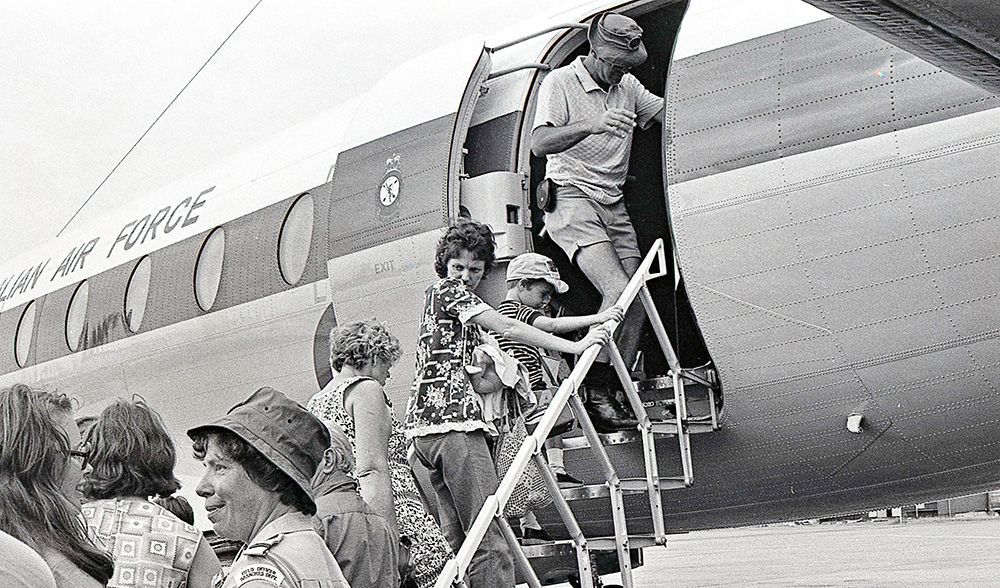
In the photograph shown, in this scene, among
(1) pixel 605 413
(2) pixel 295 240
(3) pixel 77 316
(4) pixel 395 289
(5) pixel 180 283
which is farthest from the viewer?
(3) pixel 77 316

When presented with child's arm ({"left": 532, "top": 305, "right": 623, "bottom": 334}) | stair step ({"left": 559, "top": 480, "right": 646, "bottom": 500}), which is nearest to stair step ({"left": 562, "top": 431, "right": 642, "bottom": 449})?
stair step ({"left": 559, "top": 480, "right": 646, "bottom": 500})

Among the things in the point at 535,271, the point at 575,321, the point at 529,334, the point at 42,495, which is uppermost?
the point at 535,271

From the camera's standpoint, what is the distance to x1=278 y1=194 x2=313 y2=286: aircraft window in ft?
25.1

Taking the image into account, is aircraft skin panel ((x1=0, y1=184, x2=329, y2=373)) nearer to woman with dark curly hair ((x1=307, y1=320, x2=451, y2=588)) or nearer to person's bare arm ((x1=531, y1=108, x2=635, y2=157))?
person's bare arm ((x1=531, y1=108, x2=635, y2=157))

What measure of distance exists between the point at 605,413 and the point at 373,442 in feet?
6.30

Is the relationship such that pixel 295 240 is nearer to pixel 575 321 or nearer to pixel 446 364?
pixel 575 321

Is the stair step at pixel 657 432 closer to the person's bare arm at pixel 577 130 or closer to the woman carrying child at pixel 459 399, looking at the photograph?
the woman carrying child at pixel 459 399

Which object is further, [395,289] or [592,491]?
[395,289]

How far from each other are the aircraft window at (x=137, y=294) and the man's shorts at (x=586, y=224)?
15.5 ft

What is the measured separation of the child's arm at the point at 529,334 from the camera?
491 cm

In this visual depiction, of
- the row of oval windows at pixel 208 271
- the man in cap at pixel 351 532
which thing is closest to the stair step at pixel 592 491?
the man in cap at pixel 351 532

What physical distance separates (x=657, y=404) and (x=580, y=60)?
190 cm

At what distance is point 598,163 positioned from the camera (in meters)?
6.05

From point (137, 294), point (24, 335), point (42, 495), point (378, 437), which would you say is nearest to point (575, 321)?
point (378, 437)
